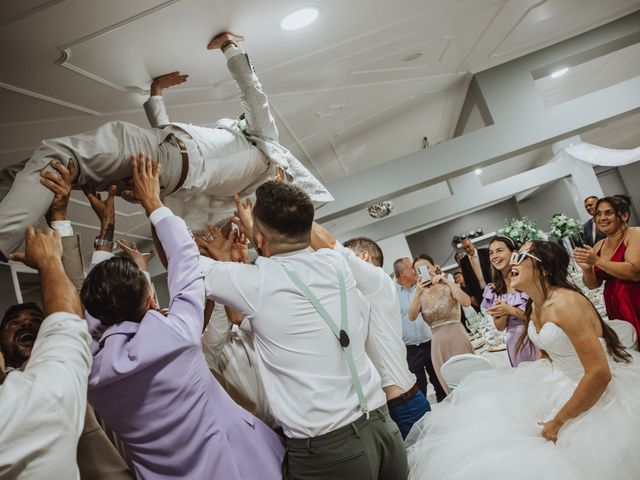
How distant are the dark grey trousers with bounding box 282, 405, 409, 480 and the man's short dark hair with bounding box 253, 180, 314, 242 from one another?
24.9 inches

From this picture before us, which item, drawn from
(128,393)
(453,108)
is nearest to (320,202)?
(128,393)

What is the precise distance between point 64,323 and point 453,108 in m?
5.65

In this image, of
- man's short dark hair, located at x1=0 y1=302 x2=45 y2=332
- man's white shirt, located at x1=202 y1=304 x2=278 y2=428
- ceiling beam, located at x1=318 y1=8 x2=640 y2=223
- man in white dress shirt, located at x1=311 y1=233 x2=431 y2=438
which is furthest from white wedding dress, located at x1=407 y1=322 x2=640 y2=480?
ceiling beam, located at x1=318 y1=8 x2=640 y2=223

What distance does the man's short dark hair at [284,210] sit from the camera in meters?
1.50

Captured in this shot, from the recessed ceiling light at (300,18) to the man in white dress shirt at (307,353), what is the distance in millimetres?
1636

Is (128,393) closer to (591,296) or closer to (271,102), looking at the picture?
(271,102)

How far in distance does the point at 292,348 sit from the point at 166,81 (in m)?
1.94

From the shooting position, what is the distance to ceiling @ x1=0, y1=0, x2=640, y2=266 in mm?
→ 2236

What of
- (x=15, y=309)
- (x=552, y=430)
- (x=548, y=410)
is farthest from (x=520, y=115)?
(x=15, y=309)

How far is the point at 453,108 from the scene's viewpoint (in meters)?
5.84

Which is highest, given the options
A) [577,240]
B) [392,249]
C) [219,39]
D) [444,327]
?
[219,39]

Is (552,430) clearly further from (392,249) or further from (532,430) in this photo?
(392,249)

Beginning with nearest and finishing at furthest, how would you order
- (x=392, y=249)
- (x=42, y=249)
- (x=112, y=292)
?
1. (x=42, y=249)
2. (x=112, y=292)
3. (x=392, y=249)

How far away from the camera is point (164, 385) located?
1.25m
